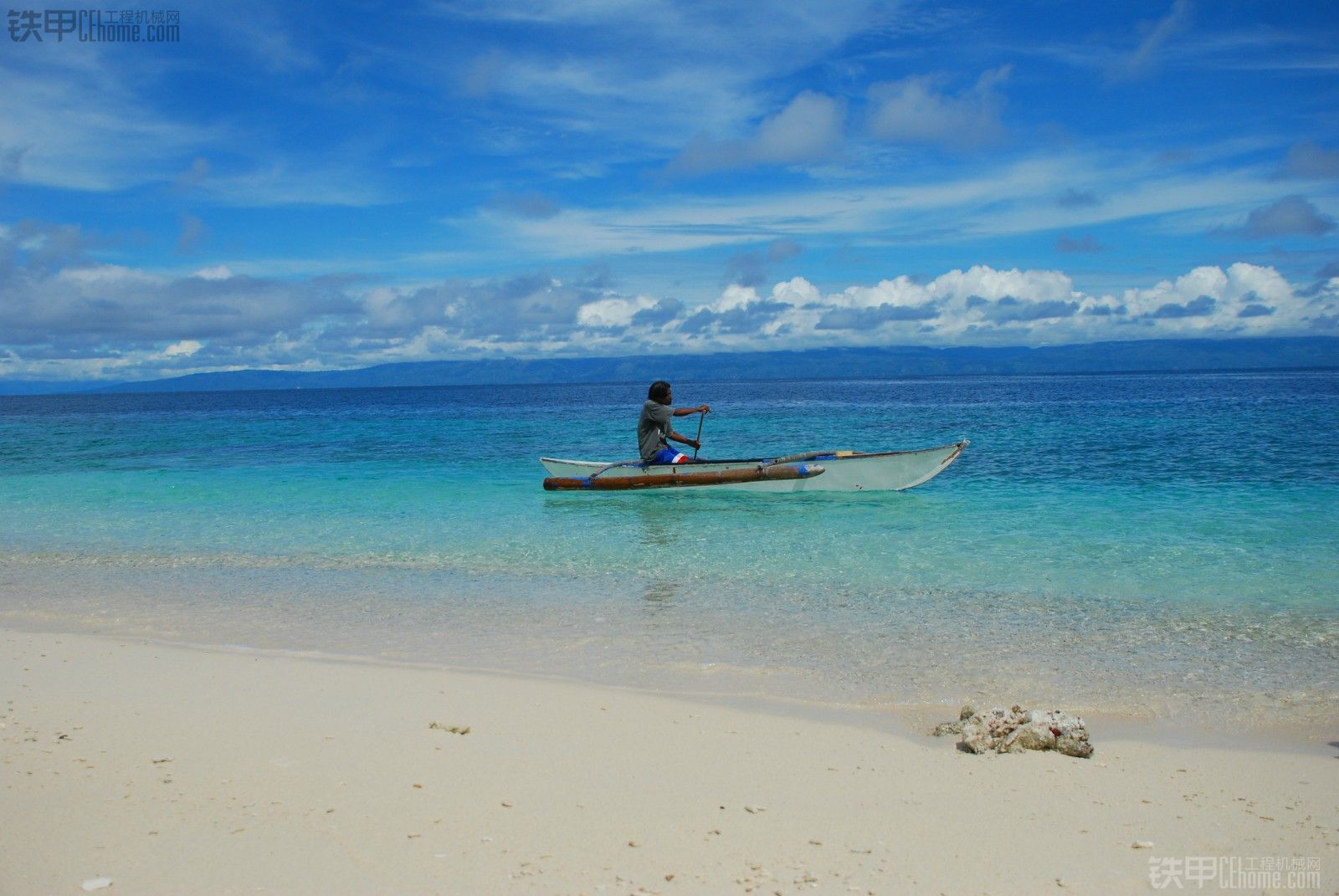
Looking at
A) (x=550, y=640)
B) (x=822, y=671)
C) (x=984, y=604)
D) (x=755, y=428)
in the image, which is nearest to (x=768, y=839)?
(x=822, y=671)

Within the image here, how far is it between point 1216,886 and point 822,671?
3259 millimetres

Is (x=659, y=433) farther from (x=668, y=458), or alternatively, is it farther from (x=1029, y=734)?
(x=1029, y=734)

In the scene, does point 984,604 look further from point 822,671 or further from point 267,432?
point 267,432

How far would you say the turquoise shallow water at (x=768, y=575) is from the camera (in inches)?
268

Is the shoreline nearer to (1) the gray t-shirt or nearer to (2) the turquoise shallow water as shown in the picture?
(2) the turquoise shallow water

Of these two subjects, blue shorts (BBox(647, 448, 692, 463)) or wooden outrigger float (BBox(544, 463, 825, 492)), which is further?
blue shorts (BBox(647, 448, 692, 463))

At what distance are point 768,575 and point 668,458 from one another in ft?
23.8

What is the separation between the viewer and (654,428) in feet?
57.3

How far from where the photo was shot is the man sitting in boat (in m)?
17.0

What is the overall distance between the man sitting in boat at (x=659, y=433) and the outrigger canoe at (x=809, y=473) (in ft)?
0.61

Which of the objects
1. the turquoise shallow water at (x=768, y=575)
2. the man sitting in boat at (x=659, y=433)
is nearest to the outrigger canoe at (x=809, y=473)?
the man sitting in boat at (x=659, y=433)

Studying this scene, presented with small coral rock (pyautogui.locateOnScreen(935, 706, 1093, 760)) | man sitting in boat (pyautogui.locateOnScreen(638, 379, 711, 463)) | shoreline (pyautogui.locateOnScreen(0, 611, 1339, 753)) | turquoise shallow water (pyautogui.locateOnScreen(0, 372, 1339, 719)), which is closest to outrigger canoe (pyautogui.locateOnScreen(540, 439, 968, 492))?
man sitting in boat (pyautogui.locateOnScreen(638, 379, 711, 463))

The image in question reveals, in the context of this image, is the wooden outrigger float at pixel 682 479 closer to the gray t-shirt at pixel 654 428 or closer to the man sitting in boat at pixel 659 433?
the man sitting in boat at pixel 659 433

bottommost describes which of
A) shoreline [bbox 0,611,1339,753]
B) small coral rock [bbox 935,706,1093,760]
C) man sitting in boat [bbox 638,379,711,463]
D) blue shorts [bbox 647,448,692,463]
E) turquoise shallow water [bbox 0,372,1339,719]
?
turquoise shallow water [bbox 0,372,1339,719]
